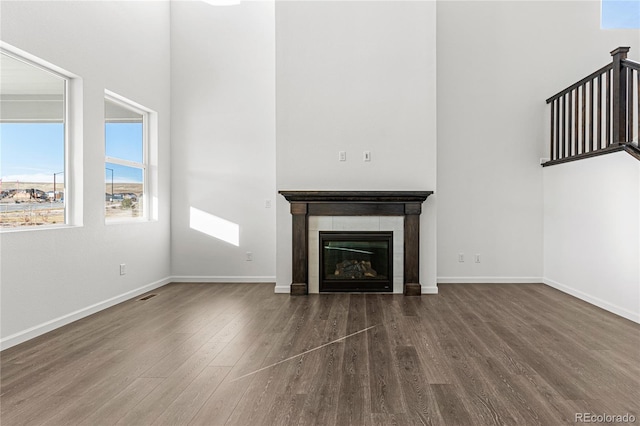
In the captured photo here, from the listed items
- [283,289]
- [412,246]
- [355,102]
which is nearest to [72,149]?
[283,289]

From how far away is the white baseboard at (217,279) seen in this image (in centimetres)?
580

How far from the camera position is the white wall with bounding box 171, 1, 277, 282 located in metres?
5.76

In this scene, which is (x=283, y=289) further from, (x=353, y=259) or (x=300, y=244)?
(x=353, y=259)

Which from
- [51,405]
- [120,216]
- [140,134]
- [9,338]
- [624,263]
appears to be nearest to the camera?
[51,405]

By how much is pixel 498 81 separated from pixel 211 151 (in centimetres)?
404

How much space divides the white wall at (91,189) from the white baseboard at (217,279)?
19 centimetres

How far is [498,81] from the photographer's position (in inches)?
228

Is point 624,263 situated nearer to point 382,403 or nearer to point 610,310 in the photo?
point 610,310

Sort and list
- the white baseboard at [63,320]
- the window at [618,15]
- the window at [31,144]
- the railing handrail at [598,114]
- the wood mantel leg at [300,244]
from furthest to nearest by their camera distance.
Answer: the window at [618,15] < the wood mantel leg at [300,244] < the railing handrail at [598,114] < the window at [31,144] < the white baseboard at [63,320]

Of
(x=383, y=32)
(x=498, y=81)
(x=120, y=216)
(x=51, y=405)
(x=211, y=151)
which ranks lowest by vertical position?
(x=51, y=405)

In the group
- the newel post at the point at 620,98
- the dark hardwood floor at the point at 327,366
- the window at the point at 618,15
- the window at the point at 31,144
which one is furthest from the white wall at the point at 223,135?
the window at the point at 618,15

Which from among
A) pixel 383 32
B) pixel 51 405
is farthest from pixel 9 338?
pixel 383 32

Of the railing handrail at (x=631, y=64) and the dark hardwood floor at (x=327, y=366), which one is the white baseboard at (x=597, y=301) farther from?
the railing handrail at (x=631, y=64)

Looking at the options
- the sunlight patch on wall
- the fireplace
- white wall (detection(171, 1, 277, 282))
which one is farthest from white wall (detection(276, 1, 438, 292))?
the sunlight patch on wall
